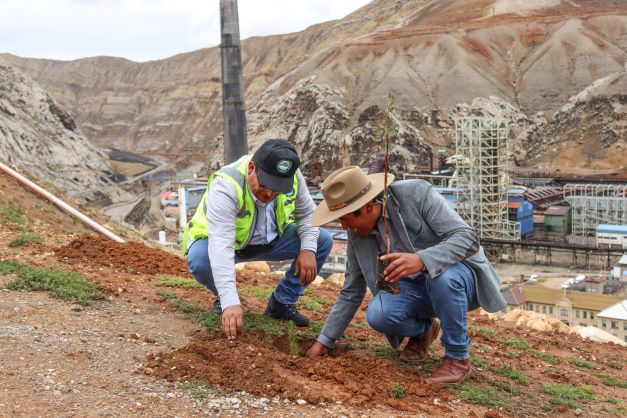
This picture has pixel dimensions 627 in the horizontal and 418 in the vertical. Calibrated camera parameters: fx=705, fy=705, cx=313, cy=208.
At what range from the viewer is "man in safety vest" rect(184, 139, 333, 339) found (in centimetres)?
473

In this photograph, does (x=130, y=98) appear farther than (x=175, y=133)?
Yes

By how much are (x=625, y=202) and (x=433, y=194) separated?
5811cm

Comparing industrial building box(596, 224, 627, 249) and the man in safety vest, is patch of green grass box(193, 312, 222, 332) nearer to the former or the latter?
the man in safety vest

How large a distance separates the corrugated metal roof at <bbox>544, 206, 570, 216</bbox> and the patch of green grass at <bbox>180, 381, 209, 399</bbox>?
58479mm

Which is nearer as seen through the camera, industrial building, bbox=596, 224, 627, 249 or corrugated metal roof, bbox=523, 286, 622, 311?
corrugated metal roof, bbox=523, 286, 622, 311

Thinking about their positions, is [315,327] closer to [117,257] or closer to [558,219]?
[117,257]

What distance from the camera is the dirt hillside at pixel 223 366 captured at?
13.0ft

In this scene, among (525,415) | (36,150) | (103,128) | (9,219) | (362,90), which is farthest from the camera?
(103,128)

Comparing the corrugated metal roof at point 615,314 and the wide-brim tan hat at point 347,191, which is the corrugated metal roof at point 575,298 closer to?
the corrugated metal roof at point 615,314

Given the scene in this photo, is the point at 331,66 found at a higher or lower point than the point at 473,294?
higher

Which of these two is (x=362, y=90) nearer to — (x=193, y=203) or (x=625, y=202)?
(x=193, y=203)

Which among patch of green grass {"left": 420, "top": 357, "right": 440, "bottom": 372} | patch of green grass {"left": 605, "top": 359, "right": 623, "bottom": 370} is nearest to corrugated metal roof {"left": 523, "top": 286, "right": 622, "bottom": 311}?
patch of green grass {"left": 605, "top": 359, "right": 623, "bottom": 370}

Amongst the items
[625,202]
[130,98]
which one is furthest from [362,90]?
[130,98]

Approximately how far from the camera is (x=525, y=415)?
4.41 metres
